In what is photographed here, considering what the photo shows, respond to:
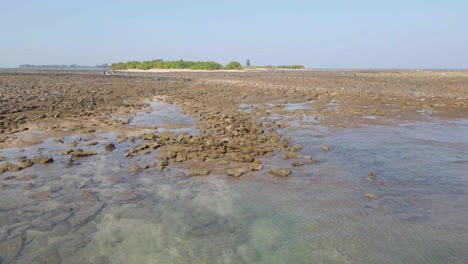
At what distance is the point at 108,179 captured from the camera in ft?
30.7

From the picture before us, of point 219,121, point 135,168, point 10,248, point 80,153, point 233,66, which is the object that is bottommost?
point 10,248

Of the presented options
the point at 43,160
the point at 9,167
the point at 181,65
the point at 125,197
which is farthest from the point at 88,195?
the point at 181,65

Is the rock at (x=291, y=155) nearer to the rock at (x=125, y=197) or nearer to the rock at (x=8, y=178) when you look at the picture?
the rock at (x=125, y=197)

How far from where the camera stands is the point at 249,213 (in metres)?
7.25

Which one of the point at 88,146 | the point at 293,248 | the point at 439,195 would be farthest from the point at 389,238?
the point at 88,146

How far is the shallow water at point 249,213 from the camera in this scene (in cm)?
572

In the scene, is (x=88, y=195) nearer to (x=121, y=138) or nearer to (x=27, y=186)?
(x=27, y=186)

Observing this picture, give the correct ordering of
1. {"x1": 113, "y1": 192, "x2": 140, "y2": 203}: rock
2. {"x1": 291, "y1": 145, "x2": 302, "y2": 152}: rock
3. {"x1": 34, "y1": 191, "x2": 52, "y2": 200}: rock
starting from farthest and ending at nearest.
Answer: {"x1": 291, "y1": 145, "x2": 302, "y2": 152}: rock
{"x1": 34, "y1": 191, "x2": 52, "y2": 200}: rock
{"x1": 113, "y1": 192, "x2": 140, "y2": 203}: rock

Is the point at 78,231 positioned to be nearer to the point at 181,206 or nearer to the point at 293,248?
the point at 181,206

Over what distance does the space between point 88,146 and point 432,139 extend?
1369cm

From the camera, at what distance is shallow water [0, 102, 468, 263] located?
5723mm

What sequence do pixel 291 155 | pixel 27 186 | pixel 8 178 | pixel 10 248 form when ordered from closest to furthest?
pixel 10 248, pixel 27 186, pixel 8 178, pixel 291 155

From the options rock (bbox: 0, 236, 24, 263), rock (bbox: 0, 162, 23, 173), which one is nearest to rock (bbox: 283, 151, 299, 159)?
rock (bbox: 0, 236, 24, 263)

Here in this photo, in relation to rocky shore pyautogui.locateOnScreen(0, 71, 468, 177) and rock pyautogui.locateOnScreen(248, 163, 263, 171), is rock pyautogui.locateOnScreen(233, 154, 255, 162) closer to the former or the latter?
rocky shore pyautogui.locateOnScreen(0, 71, 468, 177)
